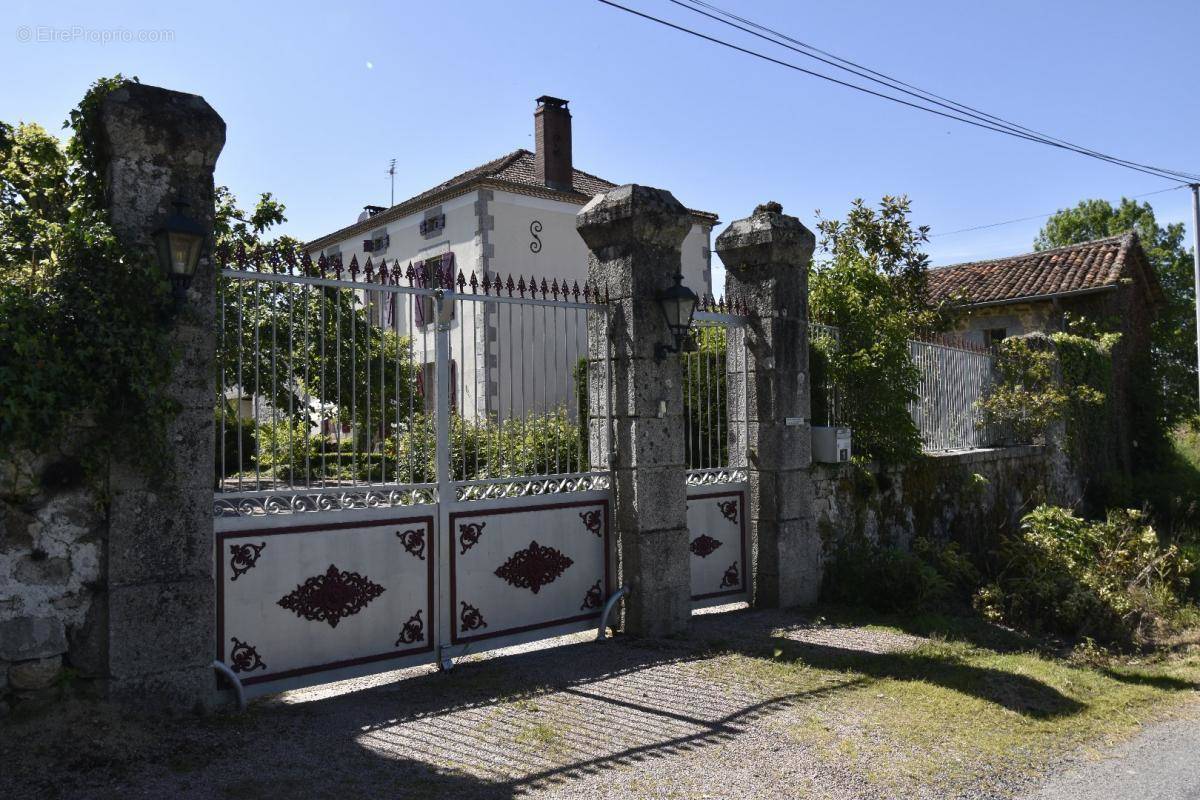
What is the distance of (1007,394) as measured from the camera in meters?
11.8

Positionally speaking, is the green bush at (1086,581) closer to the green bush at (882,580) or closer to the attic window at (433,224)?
the green bush at (882,580)

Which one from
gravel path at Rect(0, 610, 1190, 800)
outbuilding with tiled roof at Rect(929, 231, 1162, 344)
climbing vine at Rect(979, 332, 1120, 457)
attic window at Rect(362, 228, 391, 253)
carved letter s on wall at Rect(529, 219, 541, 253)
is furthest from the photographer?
attic window at Rect(362, 228, 391, 253)

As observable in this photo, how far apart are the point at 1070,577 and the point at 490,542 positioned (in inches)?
208

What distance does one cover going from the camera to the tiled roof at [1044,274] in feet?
50.4

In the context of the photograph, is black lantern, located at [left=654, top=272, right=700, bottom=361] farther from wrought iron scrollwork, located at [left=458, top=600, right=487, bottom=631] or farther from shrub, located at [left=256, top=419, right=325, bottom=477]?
shrub, located at [left=256, top=419, right=325, bottom=477]

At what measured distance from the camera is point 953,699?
5.09 m

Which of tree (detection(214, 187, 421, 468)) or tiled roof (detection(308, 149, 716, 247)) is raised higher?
tiled roof (detection(308, 149, 716, 247))

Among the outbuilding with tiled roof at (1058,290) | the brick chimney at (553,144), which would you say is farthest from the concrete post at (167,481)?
the brick chimney at (553,144)

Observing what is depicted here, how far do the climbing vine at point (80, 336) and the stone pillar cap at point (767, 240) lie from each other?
4796 millimetres

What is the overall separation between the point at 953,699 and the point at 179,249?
15.9ft

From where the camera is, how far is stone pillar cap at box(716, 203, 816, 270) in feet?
24.3

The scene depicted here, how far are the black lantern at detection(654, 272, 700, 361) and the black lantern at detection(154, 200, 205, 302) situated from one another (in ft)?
10.3

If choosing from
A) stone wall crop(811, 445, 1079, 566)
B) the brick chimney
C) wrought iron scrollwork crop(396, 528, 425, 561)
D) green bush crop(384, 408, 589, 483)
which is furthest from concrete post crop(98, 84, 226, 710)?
the brick chimney

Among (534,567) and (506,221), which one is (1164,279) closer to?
(506,221)
